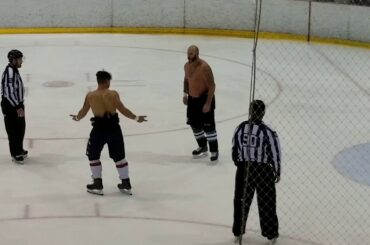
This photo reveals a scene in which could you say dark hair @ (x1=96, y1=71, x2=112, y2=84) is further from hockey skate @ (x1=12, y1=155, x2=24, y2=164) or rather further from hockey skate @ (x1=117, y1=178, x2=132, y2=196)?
hockey skate @ (x1=12, y1=155, x2=24, y2=164)

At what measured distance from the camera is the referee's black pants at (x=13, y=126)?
9.13m

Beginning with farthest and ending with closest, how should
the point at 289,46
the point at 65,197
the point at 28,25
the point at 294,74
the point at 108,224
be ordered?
the point at 28,25 < the point at 289,46 < the point at 294,74 < the point at 65,197 < the point at 108,224

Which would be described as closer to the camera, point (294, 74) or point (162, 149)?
point (162, 149)

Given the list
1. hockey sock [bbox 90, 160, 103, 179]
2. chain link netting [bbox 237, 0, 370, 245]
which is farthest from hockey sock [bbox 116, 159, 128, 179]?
chain link netting [bbox 237, 0, 370, 245]

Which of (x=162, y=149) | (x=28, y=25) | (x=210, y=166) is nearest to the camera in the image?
(x=210, y=166)

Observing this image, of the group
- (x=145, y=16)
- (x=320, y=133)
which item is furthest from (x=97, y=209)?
(x=145, y=16)

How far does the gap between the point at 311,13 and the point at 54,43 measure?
635 centimetres

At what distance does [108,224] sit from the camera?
736 centimetres

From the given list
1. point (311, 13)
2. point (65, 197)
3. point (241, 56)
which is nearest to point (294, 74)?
point (241, 56)

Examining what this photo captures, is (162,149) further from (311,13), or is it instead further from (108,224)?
(311,13)

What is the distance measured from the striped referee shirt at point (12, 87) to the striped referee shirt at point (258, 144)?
353 centimetres

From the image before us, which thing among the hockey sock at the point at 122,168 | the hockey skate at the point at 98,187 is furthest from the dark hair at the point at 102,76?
the hockey skate at the point at 98,187

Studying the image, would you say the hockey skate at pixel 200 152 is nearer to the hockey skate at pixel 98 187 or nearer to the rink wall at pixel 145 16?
the hockey skate at pixel 98 187

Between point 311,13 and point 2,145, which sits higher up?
point 311,13
